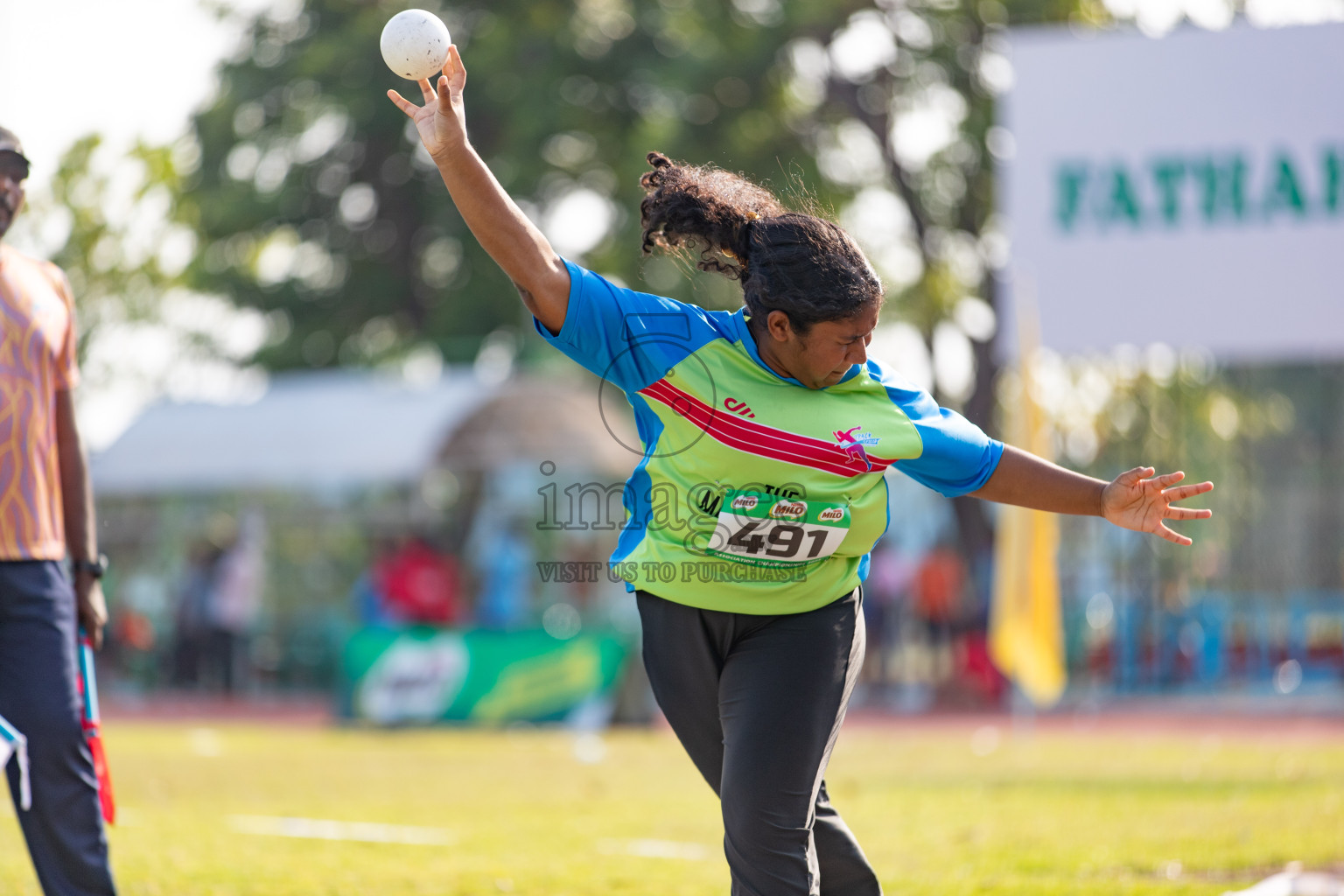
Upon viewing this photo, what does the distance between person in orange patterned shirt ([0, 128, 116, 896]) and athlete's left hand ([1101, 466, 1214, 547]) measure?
2.83 metres

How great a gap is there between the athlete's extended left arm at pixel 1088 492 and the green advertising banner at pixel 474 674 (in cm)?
1095

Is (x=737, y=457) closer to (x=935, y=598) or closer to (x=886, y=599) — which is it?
(x=935, y=598)

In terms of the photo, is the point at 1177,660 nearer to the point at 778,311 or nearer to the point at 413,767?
the point at 413,767

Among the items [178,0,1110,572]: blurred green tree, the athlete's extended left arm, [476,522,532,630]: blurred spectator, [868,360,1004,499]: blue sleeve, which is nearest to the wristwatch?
[868,360,1004,499]: blue sleeve

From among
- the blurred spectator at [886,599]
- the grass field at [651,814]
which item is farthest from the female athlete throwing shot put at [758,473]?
the blurred spectator at [886,599]

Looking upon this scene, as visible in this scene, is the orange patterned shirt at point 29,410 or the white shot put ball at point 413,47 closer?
the white shot put ball at point 413,47

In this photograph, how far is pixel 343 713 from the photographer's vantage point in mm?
15758

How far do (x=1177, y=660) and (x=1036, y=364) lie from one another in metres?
7.33

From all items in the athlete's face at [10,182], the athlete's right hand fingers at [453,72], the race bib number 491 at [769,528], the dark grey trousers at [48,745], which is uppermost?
the athlete's right hand fingers at [453,72]

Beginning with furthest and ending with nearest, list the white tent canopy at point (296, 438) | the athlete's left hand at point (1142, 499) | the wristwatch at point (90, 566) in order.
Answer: the white tent canopy at point (296, 438), the wristwatch at point (90, 566), the athlete's left hand at point (1142, 499)

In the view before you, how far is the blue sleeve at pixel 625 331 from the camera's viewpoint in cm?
364

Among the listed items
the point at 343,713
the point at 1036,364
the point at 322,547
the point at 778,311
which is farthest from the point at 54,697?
the point at 322,547

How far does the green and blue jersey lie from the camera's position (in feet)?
12.4

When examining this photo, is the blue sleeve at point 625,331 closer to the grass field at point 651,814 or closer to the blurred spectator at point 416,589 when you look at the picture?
the grass field at point 651,814
